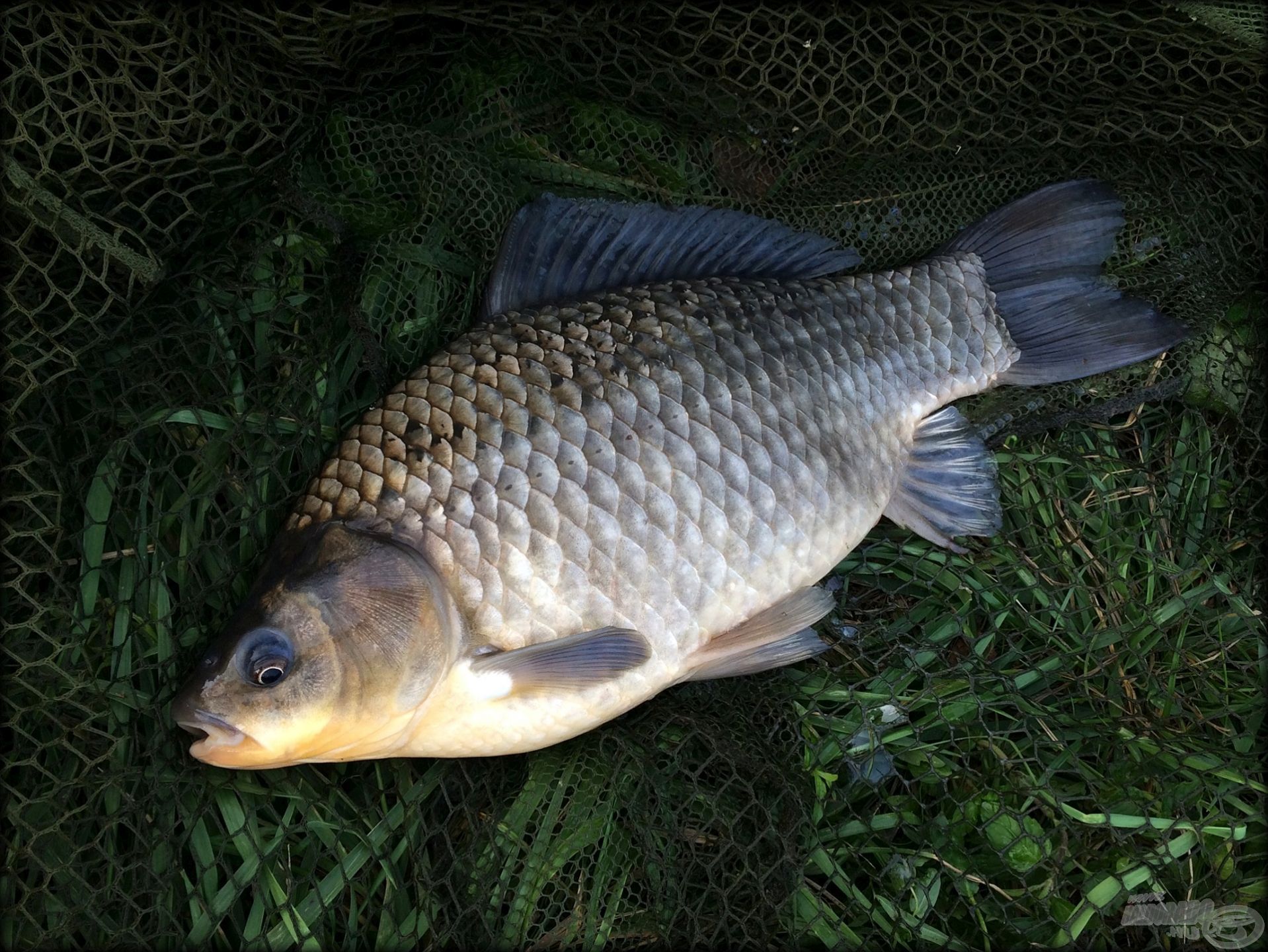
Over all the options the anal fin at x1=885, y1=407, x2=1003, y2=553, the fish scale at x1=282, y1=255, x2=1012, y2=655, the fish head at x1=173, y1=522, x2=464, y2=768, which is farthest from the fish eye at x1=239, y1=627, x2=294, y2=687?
the anal fin at x1=885, y1=407, x2=1003, y2=553

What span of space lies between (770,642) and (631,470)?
1.29 feet

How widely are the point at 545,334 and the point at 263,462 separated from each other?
53 centimetres

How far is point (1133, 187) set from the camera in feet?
5.86

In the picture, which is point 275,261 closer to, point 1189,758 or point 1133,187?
point 1133,187

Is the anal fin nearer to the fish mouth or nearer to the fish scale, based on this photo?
the fish scale

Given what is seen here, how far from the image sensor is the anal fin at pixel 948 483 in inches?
66.2

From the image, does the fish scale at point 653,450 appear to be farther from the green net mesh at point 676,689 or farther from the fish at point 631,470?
the green net mesh at point 676,689

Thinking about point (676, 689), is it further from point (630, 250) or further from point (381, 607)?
point (630, 250)

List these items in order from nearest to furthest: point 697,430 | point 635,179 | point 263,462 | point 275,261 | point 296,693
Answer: point 296,693
point 697,430
point 263,462
point 275,261
point 635,179

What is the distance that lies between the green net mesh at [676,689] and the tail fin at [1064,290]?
9 centimetres

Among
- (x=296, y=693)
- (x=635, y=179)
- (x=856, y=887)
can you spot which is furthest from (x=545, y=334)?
(x=856, y=887)

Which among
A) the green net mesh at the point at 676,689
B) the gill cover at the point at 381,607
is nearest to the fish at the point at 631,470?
the gill cover at the point at 381,607

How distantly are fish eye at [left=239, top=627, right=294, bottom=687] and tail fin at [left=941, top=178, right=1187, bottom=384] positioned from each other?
4.36 feet

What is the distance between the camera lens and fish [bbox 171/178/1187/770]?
128 cm
